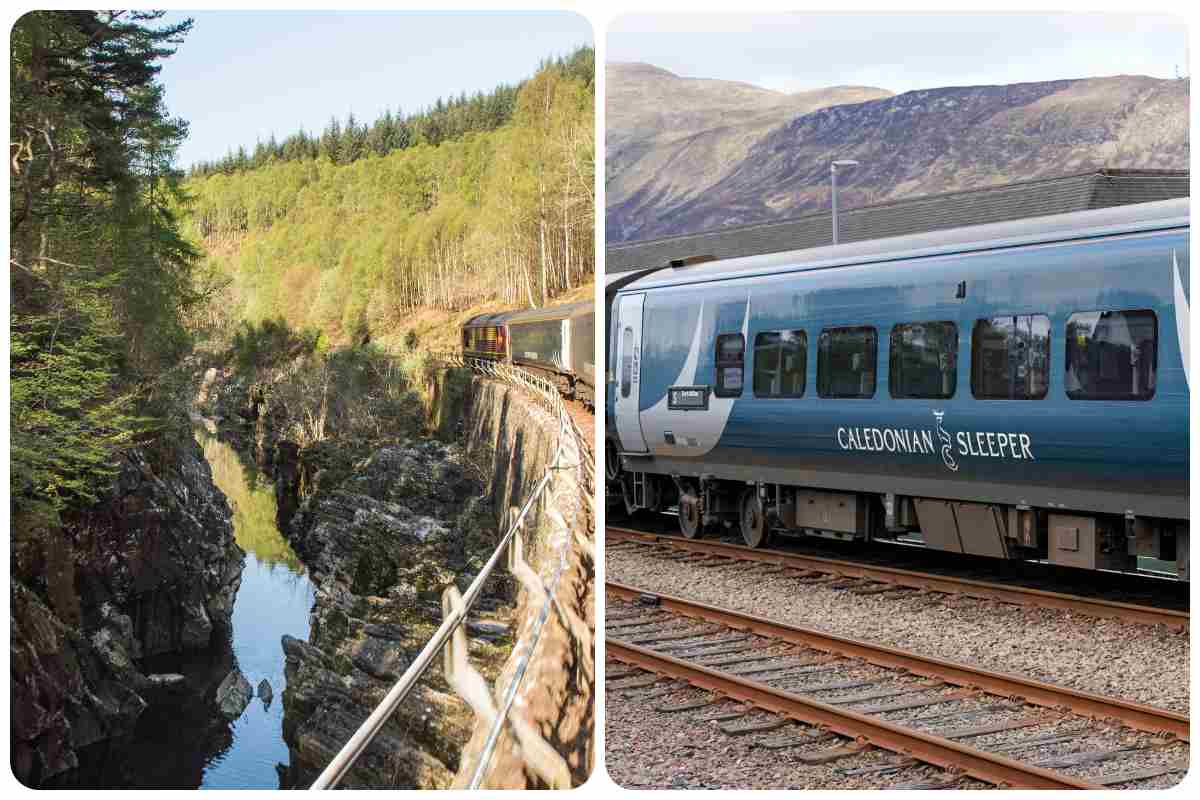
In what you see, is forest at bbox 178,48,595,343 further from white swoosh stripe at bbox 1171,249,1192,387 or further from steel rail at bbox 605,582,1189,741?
white swoosh stripe at bbox 1171,249,1192,387

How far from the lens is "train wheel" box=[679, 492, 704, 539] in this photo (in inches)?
433

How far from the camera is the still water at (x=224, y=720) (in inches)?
163

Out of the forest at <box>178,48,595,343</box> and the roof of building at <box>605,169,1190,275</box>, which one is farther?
the roof of building at <box>605,169,1190,275</box>

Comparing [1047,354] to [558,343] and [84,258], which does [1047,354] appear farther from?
[84,258]

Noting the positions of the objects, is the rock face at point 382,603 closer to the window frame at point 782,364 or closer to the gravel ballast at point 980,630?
the gravel ballast at point 980,630

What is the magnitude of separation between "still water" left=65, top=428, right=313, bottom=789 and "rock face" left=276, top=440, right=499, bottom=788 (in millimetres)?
56

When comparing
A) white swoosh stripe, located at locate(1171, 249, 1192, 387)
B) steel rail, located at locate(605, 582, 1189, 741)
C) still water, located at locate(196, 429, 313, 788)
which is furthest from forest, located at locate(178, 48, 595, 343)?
white swoosh stripe, located at locate(1171, 249, 1192, 387)

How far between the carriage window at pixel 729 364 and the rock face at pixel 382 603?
217 inches

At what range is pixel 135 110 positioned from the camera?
4414 mm

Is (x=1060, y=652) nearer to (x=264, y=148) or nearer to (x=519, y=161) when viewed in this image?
(x=519, y=161)

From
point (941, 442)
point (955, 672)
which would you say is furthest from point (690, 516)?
point (955, 672)

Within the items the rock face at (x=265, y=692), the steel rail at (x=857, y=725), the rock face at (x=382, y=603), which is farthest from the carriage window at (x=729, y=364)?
the rock face at (x=265, y=692)

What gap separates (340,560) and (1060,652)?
14.3 feet

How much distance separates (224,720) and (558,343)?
168 centimetres
